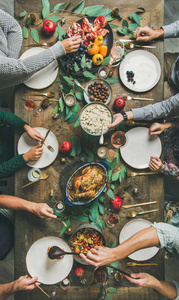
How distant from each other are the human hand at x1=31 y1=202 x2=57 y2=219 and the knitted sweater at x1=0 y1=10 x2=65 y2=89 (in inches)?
42.8

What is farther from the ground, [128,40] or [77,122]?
[128,40]

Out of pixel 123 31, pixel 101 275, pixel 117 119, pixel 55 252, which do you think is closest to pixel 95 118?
pixel 117 119

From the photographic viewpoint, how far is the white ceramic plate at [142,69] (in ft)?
6.11

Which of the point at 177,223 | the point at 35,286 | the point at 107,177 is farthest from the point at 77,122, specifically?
the point at 35,286

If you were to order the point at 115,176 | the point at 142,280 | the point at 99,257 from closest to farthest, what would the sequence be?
the point at 99,257 < the point at 142,280 < the point at 115,176

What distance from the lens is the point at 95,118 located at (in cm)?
172

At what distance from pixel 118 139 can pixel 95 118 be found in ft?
0.92

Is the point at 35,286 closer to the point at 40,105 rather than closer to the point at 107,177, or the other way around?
the point at 107,177

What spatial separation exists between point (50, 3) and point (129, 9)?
0.73m

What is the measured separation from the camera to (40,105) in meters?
1.87

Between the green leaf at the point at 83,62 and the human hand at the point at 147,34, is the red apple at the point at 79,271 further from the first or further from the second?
the human hand at the point at 147,34

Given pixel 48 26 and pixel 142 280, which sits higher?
pixel 48 26

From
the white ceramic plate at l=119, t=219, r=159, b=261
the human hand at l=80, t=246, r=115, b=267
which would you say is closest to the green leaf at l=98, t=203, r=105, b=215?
the white ceramic plate at l=119, t=219, r=159, b=261

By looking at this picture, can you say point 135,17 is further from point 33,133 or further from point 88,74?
point 33,133
